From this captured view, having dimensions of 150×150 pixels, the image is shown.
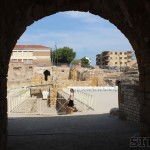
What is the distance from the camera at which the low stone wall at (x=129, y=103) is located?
10.2 meters

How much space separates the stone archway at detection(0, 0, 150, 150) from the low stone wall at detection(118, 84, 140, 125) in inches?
115

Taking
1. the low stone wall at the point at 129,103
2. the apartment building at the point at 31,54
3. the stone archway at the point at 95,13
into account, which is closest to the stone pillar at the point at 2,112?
the stone archway at the point at 95,13

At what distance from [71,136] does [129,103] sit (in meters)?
3.33

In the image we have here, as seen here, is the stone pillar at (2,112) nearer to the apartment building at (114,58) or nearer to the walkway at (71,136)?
the walkway at (71,136)

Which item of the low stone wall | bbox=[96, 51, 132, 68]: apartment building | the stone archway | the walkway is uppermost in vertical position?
bbox=[96, 51, 132, 68]: apartment building

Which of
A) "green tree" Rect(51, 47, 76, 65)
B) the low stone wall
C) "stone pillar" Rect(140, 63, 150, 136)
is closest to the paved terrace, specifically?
the low stone wall

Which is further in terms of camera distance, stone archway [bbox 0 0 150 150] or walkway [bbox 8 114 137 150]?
walkway [bbox 8 114 137 150]

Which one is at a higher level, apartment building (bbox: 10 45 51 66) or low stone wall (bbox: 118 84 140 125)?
apartment building (bbox: 10 45 51 66)

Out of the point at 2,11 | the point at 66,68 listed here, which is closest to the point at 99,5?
the point at 2,11

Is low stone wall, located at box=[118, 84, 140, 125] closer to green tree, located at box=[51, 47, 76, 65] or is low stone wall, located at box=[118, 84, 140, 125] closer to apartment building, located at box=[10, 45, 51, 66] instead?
apartment building, located at box=[10, 45, 51, 66]

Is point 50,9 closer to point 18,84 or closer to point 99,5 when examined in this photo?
point 99,5

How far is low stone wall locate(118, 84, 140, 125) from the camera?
10203 mm

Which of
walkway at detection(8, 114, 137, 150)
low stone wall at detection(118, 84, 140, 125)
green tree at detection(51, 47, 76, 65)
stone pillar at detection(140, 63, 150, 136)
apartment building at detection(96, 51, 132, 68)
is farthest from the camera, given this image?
apartment building at detection(96, 51, 132, 68)

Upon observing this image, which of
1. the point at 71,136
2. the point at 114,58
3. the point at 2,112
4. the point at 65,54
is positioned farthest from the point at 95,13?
the point at 114,58
